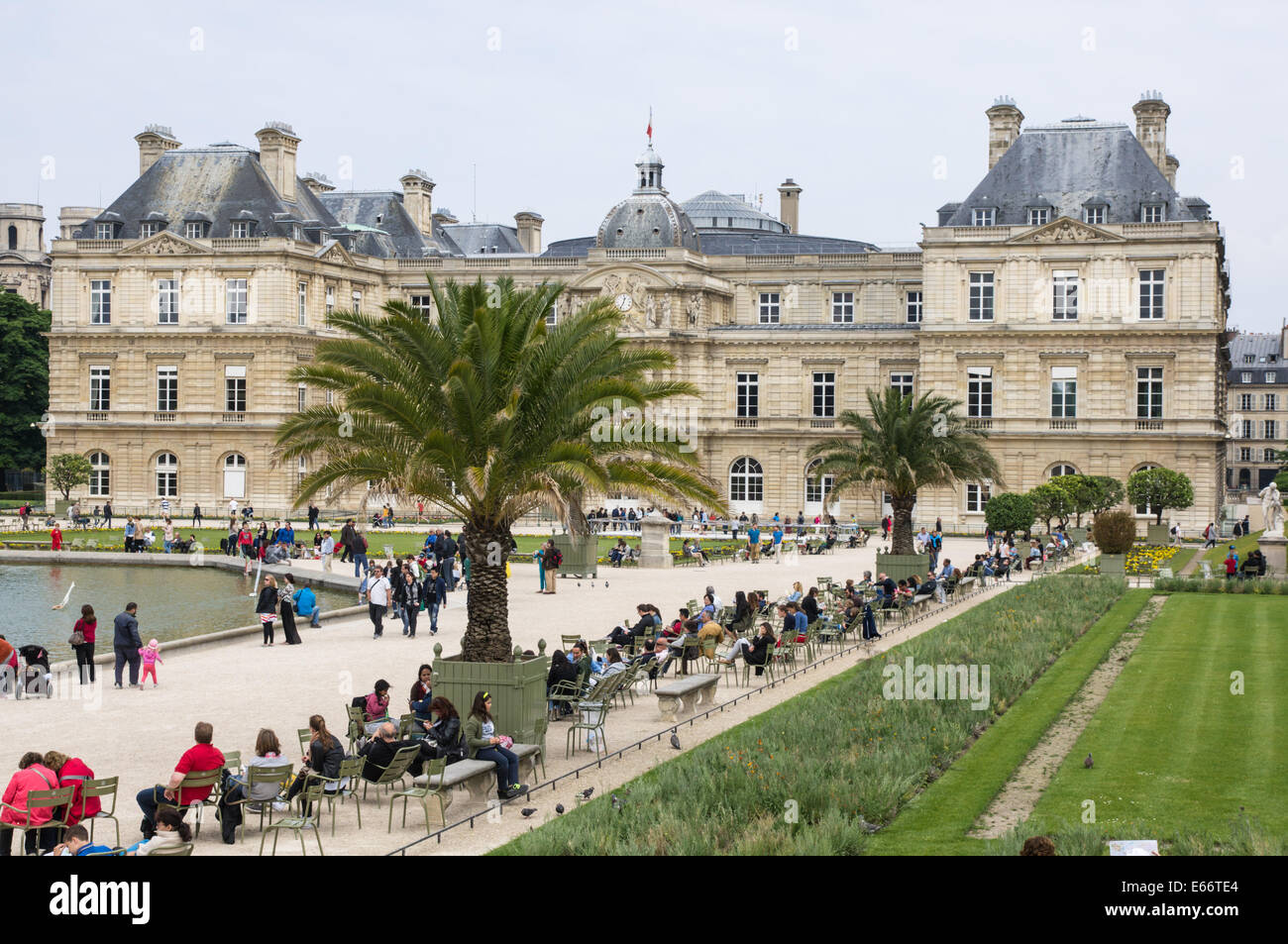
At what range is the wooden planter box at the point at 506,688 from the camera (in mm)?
19406

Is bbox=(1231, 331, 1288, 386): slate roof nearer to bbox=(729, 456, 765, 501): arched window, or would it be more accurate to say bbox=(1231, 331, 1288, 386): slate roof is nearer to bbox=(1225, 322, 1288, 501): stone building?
bbox=(1225, 322, 1288, 501): stone building

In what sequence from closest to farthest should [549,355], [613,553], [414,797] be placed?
[414,797]
[549,355]
[613,553]


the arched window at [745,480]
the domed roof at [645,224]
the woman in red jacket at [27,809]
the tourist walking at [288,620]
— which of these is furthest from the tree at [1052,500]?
the woman in red jacket at [27,809]

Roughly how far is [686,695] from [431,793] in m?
6.82

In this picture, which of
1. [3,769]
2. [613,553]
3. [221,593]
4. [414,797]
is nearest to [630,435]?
[414,797]

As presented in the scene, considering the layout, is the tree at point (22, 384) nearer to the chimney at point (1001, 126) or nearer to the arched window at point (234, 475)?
the arched window at point (234, 475)

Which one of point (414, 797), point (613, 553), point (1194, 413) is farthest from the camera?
point (1194, 413)

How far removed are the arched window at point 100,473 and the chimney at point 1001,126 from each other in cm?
4596

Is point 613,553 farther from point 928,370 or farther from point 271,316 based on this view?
point 271,316

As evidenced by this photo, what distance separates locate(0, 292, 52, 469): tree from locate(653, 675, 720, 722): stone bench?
214ft

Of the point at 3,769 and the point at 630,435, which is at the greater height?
the point at 630,435

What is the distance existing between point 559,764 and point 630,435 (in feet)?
16.5

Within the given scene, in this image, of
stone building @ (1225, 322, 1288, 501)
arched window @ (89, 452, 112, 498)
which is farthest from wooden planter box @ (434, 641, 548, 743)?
stone building @ (1225, 322, 1288, 501)

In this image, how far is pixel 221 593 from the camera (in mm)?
40094
